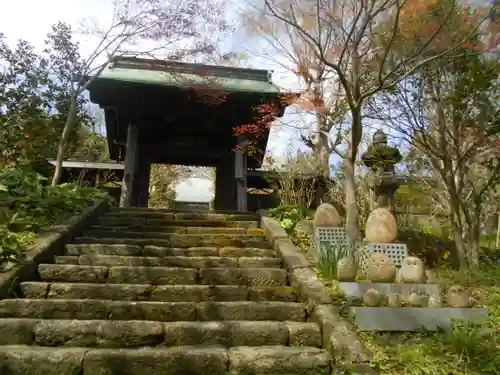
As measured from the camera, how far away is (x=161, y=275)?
458 centimetres

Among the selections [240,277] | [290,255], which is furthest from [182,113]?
[240,277]

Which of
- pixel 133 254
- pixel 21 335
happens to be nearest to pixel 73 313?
pixel 21 335

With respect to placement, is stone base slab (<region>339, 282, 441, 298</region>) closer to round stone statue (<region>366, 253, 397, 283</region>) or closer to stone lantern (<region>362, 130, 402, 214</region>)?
round stone statue (<region>366, 253, 397, 283</region>)

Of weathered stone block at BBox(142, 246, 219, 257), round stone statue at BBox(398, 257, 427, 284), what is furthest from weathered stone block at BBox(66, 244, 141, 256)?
round stone statue at BBox(398, 257, 427, 284)

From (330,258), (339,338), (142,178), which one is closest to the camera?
(339,338)

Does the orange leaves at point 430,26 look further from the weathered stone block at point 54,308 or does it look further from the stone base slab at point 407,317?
the weathered stone block at point 54,308

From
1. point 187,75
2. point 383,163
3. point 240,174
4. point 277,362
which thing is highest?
point 187,75

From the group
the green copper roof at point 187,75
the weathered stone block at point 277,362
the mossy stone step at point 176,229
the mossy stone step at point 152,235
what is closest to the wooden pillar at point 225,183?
the green copper roof at point 187,75

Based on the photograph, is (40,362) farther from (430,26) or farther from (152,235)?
A: (430,26)

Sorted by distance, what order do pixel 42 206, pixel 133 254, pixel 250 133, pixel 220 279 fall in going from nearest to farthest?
pixel 220 279
pixel 133 254
pixel 42 206
pixel 250 133

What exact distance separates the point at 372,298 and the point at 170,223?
13.2 ft

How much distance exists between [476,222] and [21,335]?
7.20m

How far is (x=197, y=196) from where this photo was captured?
27438 millimetres

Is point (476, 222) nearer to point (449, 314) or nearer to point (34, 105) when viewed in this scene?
point (449, 314)
